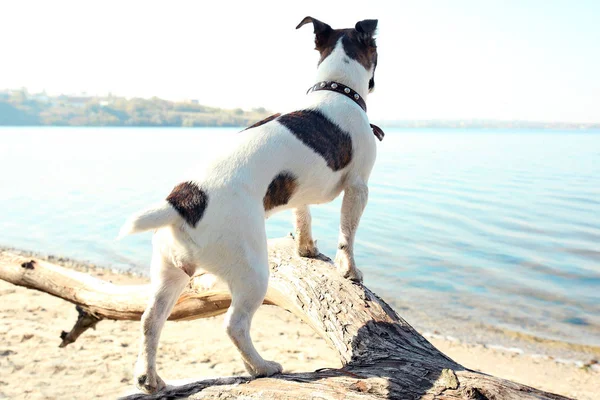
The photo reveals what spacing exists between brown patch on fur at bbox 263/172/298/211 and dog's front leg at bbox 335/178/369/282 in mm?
588

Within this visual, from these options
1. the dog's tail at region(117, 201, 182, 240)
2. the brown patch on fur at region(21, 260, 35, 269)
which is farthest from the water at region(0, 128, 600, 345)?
the brown patch on fur at region(21, 260, 35, 269)

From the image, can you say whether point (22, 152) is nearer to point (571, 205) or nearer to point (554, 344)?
point (571, 205)

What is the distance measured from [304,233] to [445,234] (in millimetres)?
10939

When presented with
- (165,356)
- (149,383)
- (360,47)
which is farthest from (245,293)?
(165,356)

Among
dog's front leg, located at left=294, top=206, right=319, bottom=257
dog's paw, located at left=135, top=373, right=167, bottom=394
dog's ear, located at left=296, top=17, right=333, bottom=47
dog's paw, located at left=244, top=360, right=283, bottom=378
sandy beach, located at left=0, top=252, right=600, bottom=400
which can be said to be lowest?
sandy beach, located at left=0, top=252, right=600, bottom=400

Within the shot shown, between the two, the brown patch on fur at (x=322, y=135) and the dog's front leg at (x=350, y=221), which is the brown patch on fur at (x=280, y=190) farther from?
the dog's front leg at (x=350, y=221)

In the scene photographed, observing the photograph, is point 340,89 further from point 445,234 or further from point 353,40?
point 445,234

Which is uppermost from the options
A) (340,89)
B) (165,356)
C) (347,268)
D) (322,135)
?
(340,89)

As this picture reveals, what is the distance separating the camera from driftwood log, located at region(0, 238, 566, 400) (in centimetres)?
279

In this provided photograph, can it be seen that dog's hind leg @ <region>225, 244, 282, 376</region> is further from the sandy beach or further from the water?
the sandy beach

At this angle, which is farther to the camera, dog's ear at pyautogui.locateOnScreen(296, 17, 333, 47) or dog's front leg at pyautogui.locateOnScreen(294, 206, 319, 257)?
dog's front leg at pyautogui.locateOnScreen(294, 206, 319, 257)

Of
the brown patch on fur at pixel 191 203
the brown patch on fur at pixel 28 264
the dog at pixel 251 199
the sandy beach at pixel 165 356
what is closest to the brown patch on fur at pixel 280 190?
the dog at pixel 251 199

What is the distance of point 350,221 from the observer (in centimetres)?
372

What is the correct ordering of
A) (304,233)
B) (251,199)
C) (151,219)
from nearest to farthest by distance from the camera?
(151,219) → (251,199) → (304,233)
